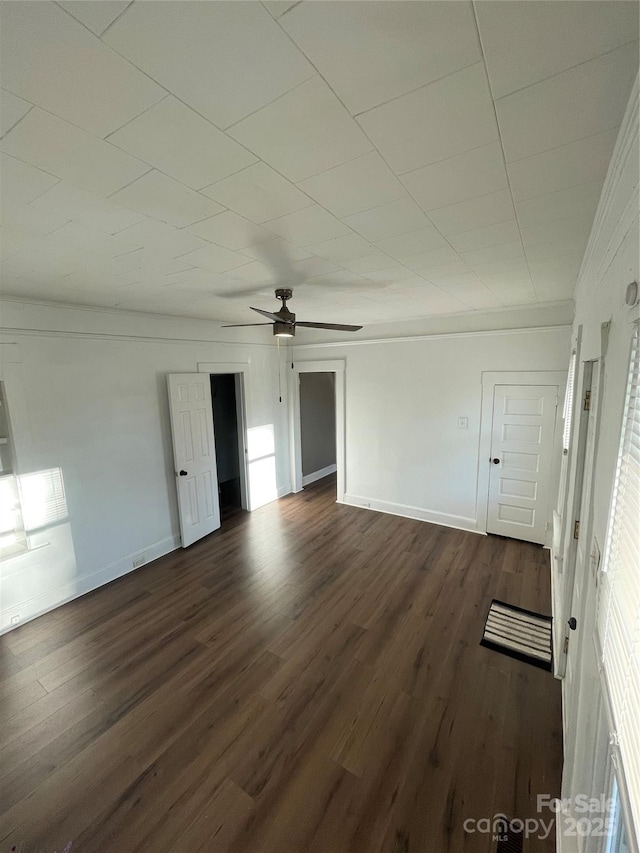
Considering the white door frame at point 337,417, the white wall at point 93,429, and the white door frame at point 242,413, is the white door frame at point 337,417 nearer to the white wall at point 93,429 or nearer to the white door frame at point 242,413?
the white door frame at point 242,413

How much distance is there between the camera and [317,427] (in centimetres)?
700

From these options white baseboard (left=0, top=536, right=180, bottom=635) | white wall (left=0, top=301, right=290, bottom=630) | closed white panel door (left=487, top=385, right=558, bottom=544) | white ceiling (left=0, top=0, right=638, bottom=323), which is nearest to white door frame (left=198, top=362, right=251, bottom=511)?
white wall (left=0, top=301, right=290, bottom=630)

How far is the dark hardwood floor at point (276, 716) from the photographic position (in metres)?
1.63

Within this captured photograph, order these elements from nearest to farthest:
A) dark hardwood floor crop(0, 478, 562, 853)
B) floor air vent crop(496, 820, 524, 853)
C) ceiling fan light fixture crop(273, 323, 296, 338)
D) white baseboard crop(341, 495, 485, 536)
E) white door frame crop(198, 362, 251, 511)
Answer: floor air vent crop(496, 820, 524, 853) → dark hardwood floor crop(0, 478, 562, 853) → ceiling fan light fixture crop(273, 323, 296, 338) → white baseboard crop(341, 495, 485, 536) → white door frame crop(198, 362, 251, 511)

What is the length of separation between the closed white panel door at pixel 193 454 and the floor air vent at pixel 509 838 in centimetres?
366

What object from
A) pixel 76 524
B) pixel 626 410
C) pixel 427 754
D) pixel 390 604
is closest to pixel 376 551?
pixel 390 604

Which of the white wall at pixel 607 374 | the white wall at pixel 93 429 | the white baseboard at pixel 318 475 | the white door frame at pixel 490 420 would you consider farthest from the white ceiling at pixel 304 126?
the white baseboard at pixel 318 475

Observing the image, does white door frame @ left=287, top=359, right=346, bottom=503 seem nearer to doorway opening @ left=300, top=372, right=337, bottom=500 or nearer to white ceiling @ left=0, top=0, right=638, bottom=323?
doorway opening @ left=300, top=372, right=337, bottom=500

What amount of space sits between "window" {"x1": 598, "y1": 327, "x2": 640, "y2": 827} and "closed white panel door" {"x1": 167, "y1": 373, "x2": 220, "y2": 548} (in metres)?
3.96

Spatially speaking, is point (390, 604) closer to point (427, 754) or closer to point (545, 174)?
point (427, 754)

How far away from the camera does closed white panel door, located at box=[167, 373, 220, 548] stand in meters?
4.10

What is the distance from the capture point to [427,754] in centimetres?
189

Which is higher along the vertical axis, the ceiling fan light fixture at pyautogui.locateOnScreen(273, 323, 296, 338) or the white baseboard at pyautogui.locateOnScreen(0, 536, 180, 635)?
the ceiling fan light fixture at pyautogui.locateOnScreen(273, 323, 296, 338)

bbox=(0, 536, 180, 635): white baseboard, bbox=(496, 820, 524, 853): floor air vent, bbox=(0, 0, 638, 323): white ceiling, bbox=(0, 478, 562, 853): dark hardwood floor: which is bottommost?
bbox=(496, 820, 524, 853): floor air vent
